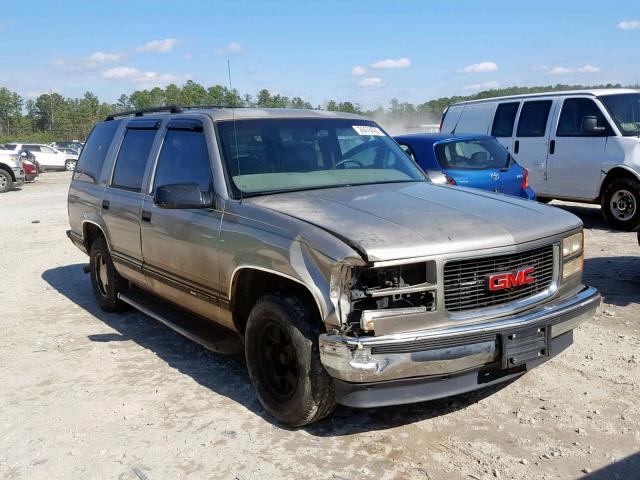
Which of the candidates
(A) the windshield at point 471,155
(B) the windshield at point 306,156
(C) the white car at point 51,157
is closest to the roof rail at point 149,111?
(B) the windshield at point 306,156

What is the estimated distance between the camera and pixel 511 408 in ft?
12.9

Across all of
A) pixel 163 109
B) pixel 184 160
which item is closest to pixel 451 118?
pixel 163 109

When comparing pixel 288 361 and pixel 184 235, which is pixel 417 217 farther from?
pixel 184 235

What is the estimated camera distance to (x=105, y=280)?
639 cm

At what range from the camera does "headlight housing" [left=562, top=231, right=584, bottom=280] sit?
12.8 ft

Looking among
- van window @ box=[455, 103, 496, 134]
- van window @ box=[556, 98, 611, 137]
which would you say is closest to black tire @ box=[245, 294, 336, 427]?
van window @ box=[556, 98, 611, 137]

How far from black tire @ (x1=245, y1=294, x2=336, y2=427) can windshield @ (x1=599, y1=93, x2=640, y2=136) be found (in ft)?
26.2

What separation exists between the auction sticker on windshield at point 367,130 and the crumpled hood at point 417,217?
834 millimetres

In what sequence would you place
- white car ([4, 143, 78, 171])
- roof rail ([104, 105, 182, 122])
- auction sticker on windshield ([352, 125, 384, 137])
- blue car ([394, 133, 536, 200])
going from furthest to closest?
white car ([4, 143, 78, 171]) → blue car ([394, 133, 536, 200]) → roof rail ([104, 105, 182, 122]) → auction sticker on windshield ([352, 125, 384, 137])

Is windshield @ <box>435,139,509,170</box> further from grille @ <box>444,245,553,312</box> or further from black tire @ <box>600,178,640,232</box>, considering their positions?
grille @ <box>444,245,553,312</box>

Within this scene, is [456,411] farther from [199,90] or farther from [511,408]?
[199,90]

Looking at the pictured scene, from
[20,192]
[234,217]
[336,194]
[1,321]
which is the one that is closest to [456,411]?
[336,194]

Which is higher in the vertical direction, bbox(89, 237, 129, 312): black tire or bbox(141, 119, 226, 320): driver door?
bbox(141, 119, 226, 320): driver door

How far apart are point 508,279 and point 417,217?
0.60 m
